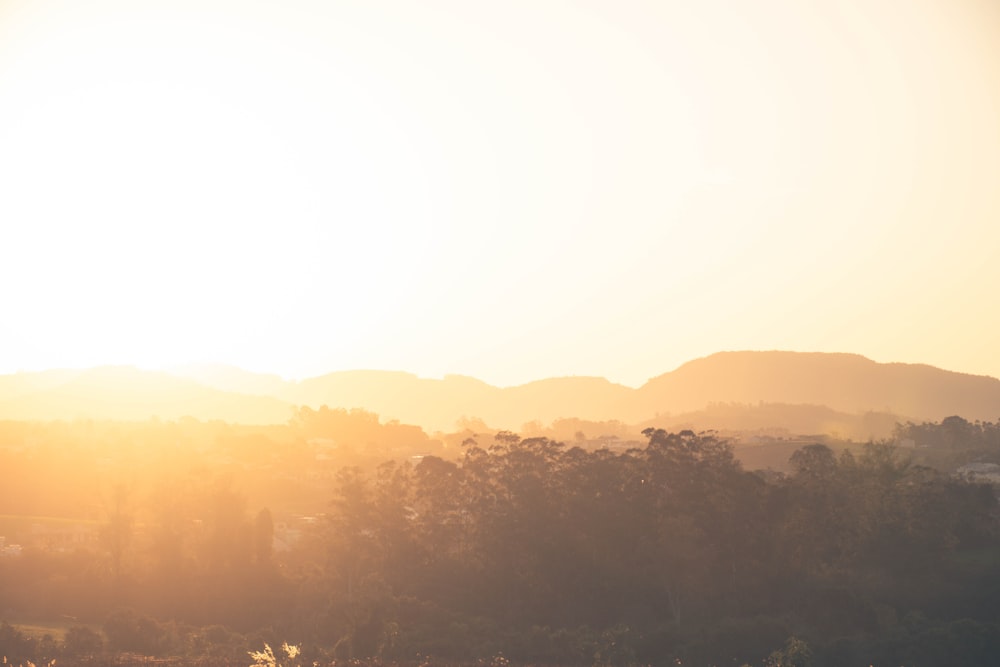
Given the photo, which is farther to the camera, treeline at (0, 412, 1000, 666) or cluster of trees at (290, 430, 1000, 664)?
cluster of trees at (290, 430, 1000, 664)

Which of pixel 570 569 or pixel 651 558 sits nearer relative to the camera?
pixel 651 558

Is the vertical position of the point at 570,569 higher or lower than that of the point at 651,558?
lower

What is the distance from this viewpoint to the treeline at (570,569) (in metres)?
51.3

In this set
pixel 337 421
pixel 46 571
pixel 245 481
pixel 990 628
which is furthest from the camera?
pixel 337 421

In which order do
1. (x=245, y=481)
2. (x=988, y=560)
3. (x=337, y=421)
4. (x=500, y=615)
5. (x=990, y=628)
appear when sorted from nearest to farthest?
1. (x=990, y=628)
2. (x=500, y=615)
3. (x=988, y=560)
4. (x=245, y=481)
5. (x=337, y=421)

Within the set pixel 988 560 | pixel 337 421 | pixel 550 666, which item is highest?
pixel 337 421

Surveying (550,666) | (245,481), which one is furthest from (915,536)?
(245,481)

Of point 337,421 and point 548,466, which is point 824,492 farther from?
point 337,421

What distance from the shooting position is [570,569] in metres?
63.7

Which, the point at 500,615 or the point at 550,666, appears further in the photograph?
the point at 500,615

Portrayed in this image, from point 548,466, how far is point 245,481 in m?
52.9

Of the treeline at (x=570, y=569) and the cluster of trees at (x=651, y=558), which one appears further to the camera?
the cluster of trees at (x=651, y=558)

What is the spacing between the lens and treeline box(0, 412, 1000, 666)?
2020 inches

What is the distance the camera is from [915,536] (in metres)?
66.7
